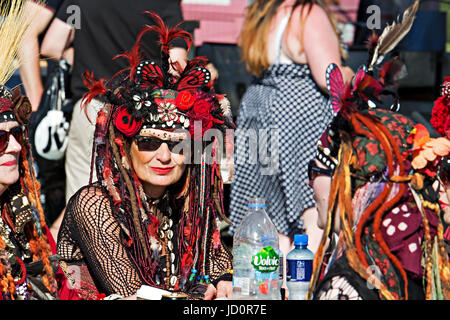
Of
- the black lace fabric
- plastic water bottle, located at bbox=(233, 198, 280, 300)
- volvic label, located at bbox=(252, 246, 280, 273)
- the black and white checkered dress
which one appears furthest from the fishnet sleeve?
the black and white checkered dress

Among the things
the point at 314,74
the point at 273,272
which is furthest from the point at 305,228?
the point at 273,272

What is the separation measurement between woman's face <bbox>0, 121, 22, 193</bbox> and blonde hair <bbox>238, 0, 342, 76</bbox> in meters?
2.21

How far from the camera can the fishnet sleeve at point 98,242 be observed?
3209mm

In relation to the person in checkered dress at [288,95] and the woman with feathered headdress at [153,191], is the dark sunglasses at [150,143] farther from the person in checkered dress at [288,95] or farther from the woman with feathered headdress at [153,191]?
the person in checkered dress at [288,95]

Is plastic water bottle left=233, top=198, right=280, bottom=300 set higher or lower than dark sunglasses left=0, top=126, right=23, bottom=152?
lower

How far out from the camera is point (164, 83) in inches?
→ 136

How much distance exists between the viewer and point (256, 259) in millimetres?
3006

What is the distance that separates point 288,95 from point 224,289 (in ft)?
6.45

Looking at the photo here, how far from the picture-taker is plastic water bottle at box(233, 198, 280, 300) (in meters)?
3.00

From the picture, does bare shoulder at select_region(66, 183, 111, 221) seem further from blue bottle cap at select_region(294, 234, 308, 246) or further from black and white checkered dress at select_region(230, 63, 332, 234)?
black and white checkered dress at select_region(230, 63, 332, 234)

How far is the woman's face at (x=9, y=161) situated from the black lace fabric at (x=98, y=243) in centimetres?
35

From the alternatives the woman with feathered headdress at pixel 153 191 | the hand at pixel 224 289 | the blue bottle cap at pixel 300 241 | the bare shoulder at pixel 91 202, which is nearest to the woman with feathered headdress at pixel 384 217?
the blue bottle cap at pixel 300 241

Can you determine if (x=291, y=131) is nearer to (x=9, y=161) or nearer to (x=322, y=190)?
(x=322, y=190)
